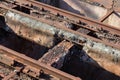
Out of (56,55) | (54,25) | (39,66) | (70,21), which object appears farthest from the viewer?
(70,21)

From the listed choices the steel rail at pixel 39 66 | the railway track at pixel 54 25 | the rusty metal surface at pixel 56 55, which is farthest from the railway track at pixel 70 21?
the steel rail at pixel 39 66

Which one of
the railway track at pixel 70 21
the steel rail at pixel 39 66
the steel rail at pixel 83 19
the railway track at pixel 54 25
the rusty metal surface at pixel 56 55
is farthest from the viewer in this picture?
the steel rail at pixel 83 19

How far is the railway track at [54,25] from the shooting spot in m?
5.29

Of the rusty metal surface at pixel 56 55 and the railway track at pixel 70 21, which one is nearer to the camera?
the rusty metal surface at pixel 56 55

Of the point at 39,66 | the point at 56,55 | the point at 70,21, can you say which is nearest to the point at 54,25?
the point at 70,21

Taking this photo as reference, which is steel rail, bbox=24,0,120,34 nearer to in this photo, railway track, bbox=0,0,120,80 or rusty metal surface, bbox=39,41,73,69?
railway track, bbox=0,0,120,80

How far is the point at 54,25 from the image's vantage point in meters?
6.73

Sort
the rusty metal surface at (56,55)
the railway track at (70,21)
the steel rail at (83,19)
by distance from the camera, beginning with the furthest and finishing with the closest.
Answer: the steel rail at (83,19)
the railway track at (70,21)
the rusty metal surface at (56,55)

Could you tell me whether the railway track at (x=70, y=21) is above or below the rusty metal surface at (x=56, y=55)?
above

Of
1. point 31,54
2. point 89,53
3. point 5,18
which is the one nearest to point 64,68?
point 89,53

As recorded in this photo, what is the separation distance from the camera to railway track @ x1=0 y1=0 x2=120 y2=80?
5.29 meters

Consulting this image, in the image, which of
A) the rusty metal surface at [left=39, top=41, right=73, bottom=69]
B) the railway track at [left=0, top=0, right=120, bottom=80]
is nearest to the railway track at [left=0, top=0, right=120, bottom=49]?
the railway track at [left=0, top=0, right=120, bottom=80]

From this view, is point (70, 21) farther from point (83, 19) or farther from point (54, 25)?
point (54, 25)

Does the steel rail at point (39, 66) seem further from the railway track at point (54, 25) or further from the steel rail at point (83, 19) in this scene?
the steel rail at point (83, 19)
